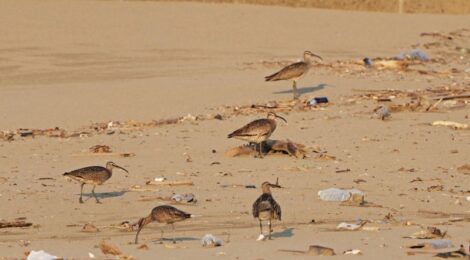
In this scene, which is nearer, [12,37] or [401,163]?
[401,163]

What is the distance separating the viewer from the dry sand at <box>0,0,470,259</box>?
9.87m

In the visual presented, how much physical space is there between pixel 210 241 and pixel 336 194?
2453mm

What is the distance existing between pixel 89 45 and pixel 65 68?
7.16 ft

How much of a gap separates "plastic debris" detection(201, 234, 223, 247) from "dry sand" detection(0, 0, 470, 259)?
6 cm

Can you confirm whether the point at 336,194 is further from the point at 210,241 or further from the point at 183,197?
the point at 210,241

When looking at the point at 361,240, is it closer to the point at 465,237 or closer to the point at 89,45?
the point at 465,237

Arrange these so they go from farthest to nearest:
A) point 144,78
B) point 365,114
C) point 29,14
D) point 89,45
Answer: point 29,14
point 89,45
point 144,78
point 365,114

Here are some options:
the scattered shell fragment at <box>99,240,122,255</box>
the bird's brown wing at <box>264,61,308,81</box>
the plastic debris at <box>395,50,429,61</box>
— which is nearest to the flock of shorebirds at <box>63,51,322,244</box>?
the scattered shell fragment at <box>99,240,122,255</box>

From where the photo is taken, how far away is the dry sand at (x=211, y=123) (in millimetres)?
9867

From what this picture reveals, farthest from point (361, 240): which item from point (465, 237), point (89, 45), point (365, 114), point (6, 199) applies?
point (89, 45)

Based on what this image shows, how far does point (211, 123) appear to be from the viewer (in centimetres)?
1572

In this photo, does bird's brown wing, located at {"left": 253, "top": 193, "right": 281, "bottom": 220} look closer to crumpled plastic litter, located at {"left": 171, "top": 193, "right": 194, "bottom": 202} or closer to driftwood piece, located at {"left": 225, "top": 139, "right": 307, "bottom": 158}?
crumpled plastic litter, located at {"left": 171, "top": 193, "right": 194, "bottom": 202}

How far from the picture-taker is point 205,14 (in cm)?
2747

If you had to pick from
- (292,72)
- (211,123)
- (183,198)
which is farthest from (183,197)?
(292,72)
